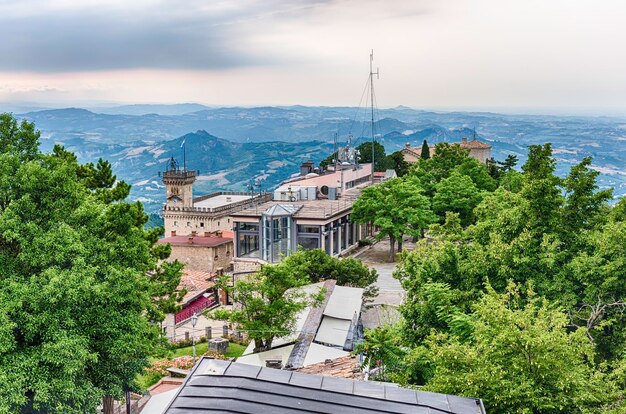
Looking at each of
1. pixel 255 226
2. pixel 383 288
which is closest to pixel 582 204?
pixel 383 288

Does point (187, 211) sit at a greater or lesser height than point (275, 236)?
lesser

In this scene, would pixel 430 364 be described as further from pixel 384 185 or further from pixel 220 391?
pixel 384 185

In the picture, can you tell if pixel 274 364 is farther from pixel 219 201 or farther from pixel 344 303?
pixel 219 201

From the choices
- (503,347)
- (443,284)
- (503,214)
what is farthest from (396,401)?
(503,214)

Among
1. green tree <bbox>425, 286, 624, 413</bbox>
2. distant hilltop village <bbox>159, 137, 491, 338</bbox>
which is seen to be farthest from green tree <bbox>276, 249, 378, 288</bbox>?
green tree <bbox>425, 286, 624, 413</bbox>

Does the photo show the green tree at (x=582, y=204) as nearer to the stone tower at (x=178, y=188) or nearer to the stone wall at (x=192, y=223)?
the stone wall at (x=192, y=223)
